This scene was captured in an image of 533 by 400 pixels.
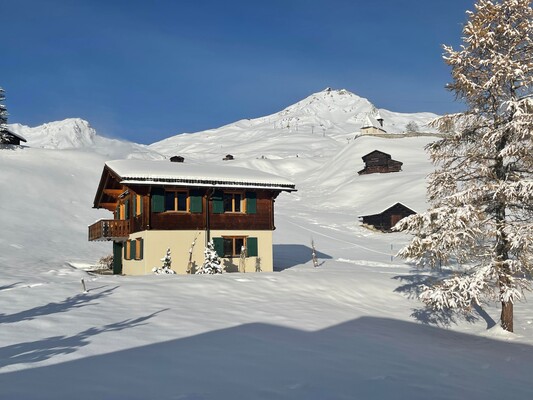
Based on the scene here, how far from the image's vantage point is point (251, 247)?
27.9 m

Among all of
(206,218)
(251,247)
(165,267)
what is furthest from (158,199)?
(251,247)

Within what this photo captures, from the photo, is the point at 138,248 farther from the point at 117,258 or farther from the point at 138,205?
the point at 117,258

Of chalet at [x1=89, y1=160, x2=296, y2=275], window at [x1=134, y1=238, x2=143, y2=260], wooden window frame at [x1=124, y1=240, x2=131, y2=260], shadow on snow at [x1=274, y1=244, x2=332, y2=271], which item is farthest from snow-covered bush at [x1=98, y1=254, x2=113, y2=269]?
shadow on snow at [x1=274, y1=244, x2=332, y2=271]

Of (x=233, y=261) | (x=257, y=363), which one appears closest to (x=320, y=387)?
(x=257, y=363)

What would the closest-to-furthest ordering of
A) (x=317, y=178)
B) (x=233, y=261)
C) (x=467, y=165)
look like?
(x=467, y=165), (x=233, y=261), (x=317, y=178)

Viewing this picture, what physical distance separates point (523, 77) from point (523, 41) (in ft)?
4.88

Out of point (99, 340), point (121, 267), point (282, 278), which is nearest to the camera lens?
point (99, 340)

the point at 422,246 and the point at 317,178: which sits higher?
the point at 317,178

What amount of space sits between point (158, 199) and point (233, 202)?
434 cm

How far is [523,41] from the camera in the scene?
Answer: 16578 mm

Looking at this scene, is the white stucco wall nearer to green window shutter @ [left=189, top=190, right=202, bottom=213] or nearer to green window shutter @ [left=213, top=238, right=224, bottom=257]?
green window shutter @ [left=213, top=238, right=224, bottom=257]

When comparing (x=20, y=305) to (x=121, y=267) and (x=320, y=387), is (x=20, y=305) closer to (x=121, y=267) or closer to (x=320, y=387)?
(x=320, y=387)

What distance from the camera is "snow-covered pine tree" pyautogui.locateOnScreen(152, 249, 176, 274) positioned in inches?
949

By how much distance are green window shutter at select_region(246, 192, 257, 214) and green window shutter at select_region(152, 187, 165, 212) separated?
4.85 meters
